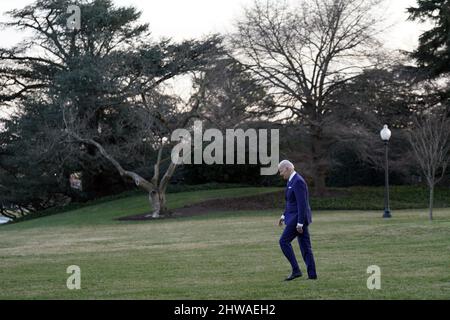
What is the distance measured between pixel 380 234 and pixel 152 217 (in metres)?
16.5

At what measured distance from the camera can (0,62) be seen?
4534cm

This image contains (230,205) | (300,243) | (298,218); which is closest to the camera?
(298,218)

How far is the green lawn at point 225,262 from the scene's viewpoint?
10.7m

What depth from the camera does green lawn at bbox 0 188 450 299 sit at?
1071 centimetres

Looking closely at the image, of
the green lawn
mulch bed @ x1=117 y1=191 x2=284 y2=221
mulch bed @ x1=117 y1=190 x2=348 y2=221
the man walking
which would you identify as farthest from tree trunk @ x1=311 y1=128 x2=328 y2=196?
the man walking

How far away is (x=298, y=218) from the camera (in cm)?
1117

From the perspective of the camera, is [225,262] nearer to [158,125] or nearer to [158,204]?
[158,204]

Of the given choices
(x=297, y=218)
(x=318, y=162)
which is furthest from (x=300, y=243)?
(x=318, y=162)

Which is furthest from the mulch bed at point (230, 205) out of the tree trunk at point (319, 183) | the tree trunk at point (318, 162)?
the tree trunk at point (318, 162)

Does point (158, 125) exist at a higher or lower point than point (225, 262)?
higher

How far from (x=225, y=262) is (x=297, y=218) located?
3845 mm

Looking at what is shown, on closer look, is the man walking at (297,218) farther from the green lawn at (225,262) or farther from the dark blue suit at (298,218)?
the green lawn at (225,262)

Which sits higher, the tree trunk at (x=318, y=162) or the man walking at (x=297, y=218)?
the tree trunk at (x=318, y=162)

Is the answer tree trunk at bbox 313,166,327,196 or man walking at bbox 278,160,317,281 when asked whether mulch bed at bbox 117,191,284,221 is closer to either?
tree trunk at bbox 313,166,327,196
